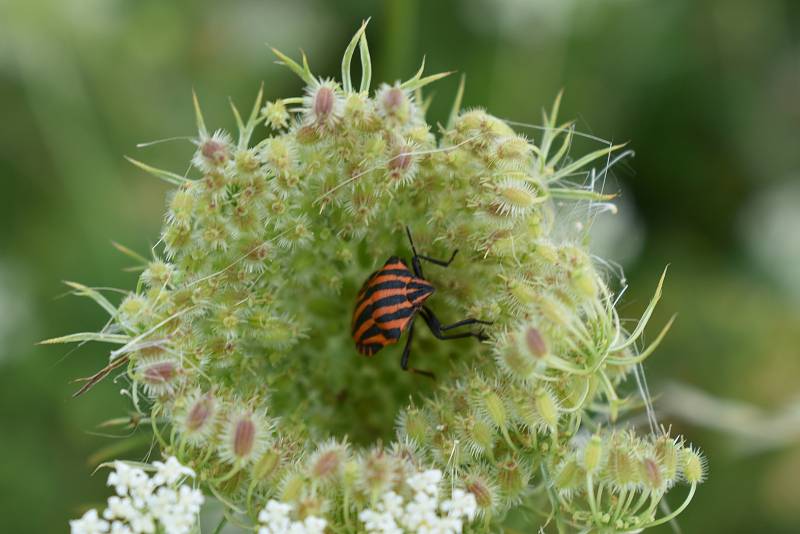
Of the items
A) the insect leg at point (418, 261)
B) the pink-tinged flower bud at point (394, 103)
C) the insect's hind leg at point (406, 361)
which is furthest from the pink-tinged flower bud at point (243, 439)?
the pink-tinged flower bud at point (394, 103)

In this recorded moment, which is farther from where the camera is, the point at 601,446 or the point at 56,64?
the point at 56,64

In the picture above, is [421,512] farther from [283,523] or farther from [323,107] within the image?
[323,107]

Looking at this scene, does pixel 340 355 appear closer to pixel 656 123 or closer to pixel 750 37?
→ pixel 656 123

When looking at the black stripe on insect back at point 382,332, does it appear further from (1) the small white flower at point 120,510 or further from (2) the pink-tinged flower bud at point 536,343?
(1) the small white flower at point 120,510

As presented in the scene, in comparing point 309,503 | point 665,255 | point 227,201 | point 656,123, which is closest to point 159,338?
point 227,201

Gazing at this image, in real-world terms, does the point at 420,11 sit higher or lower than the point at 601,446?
higher

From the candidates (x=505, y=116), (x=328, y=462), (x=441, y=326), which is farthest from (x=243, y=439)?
(x=505, y=116)

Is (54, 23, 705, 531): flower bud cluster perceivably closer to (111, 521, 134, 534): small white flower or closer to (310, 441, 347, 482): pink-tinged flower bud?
(310, 441, 347, 482): pink-tinged flower bud
